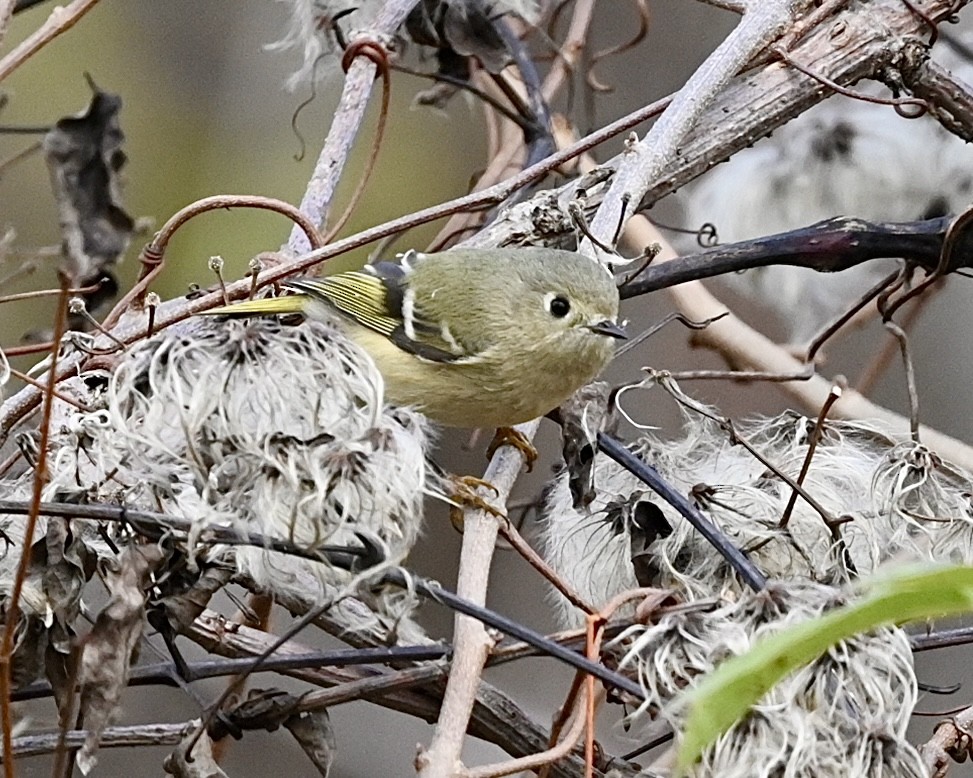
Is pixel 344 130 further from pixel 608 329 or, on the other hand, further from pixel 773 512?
pixel 773 512

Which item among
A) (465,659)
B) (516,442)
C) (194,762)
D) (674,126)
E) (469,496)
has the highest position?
(674,126)

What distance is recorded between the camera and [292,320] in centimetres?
112

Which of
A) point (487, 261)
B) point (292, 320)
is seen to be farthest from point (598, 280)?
point (292, 320)

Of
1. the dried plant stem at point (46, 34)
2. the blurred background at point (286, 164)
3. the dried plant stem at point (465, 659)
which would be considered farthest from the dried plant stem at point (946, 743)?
the blurred background at point (286, 164)

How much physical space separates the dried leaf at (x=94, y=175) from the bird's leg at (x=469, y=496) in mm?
532

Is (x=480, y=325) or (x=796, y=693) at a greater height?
(x=480, y=325)

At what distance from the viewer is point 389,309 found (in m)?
1.31

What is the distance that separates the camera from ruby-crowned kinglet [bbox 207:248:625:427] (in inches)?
47.6

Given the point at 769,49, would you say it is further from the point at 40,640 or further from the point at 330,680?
the point at 40,640

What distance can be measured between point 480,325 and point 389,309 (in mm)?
104

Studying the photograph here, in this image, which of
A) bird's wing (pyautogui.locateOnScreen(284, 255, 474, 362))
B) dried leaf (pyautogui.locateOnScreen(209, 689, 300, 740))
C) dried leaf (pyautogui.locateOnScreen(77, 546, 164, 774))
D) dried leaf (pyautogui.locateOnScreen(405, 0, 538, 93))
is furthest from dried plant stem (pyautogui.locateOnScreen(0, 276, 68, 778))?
dried leaf (pyautogui.locateOnScreen(405, 0, 538, 93))

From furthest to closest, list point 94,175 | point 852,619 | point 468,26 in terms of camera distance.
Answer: point 468,26 → point 94,175 → point 852,619

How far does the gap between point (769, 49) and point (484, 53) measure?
42cm

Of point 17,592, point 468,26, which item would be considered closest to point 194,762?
point 17,592
